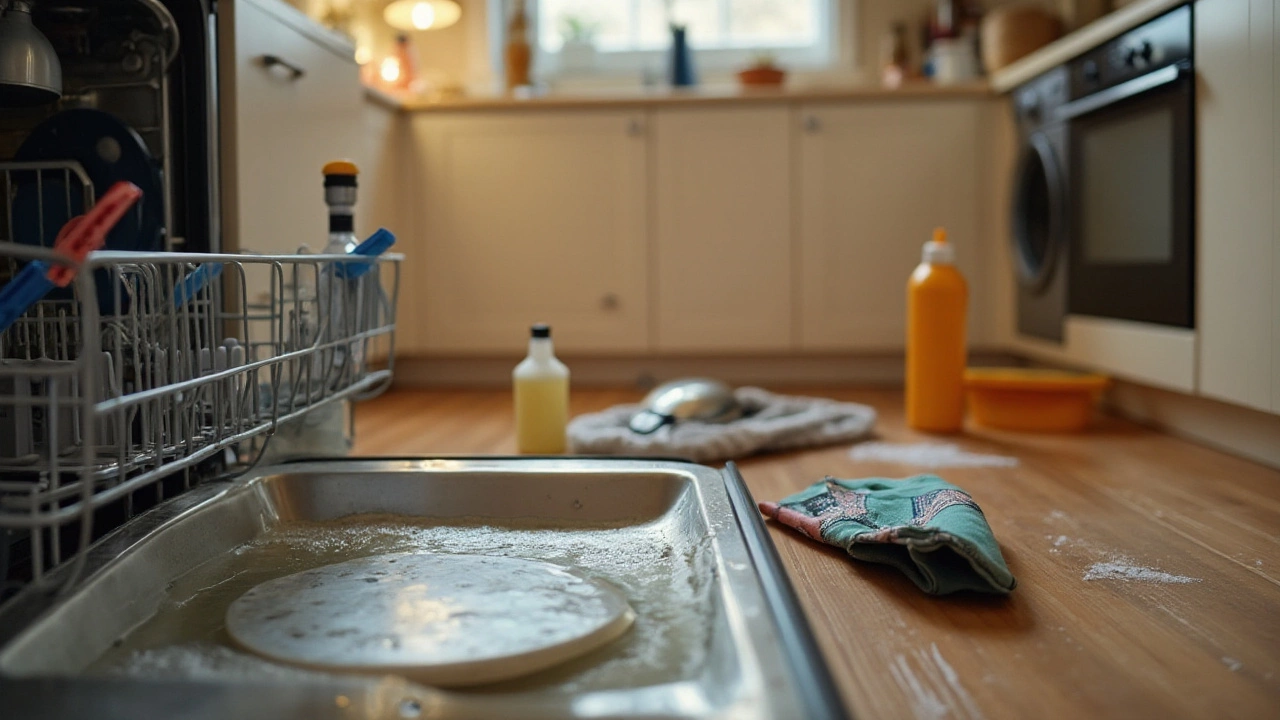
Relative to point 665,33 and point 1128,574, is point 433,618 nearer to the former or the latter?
point 1128,574

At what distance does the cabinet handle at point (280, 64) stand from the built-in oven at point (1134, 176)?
1.40 meters

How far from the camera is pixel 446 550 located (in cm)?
93

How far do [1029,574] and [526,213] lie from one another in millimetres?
2016

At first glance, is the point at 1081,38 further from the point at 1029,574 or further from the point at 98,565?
the point at 98,565

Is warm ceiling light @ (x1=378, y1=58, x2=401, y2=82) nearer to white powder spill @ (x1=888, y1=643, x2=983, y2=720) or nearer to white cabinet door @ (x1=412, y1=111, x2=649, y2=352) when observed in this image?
white cabinet door @ (x1=412, y1=111, x2=649, y2=352)

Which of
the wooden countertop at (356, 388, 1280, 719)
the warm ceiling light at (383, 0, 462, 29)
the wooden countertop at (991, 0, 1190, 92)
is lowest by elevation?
the wooden countertop at (356, 388, 1280, 719)

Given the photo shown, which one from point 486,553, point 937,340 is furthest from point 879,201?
point 486,553

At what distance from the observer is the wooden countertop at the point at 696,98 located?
9.19ft

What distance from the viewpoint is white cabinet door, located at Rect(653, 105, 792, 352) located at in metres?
2.85

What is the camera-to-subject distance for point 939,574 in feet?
3.33

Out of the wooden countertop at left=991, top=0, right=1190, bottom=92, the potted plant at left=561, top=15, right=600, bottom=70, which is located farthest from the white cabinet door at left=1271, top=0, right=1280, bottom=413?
the potted plant at left=561, top=15, right=600, bottom=70

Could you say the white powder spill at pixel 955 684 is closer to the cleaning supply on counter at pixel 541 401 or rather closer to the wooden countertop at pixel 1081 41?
the cleaning supply on counter at pixel 541 401

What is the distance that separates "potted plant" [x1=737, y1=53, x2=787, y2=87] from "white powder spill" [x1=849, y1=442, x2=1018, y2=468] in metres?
1.34

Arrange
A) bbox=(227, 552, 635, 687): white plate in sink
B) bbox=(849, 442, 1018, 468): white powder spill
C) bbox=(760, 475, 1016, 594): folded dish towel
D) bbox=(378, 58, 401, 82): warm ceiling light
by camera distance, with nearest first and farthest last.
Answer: bbox=(227, 552, 635, 687): white plate in sink
bbox=(760, 475, 1016, 594): folded dish towel
bbox=(849, 442, 1018, 468): white powder spill
bbox=(378, 58, 401, 82): warm ceiling light
